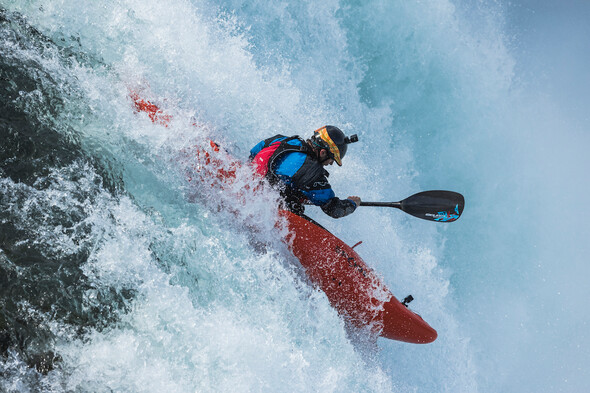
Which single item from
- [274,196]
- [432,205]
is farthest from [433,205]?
[274,196]

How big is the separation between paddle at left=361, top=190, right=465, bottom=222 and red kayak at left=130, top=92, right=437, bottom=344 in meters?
0.77

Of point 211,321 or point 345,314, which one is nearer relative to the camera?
point 211,321

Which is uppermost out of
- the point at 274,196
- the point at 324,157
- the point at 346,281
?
the point at 324,157

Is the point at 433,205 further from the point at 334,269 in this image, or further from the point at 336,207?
the point at 334,269

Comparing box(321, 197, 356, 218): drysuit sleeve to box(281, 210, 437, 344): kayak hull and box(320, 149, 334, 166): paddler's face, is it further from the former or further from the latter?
box(320, 149, 334, 166): paddler's face

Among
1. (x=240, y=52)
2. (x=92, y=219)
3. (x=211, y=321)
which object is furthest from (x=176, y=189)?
(x=240, y=52)

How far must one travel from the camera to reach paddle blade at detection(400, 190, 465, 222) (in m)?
4.09

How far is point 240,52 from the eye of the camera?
181 inches

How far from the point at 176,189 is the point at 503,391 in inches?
176

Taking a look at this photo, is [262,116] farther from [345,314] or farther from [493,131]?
[493,131]

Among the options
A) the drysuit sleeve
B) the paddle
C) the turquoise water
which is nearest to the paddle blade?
the paddle

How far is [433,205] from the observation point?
4.09m

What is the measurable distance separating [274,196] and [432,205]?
5.00 ft

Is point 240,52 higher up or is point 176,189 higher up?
point 240,52
